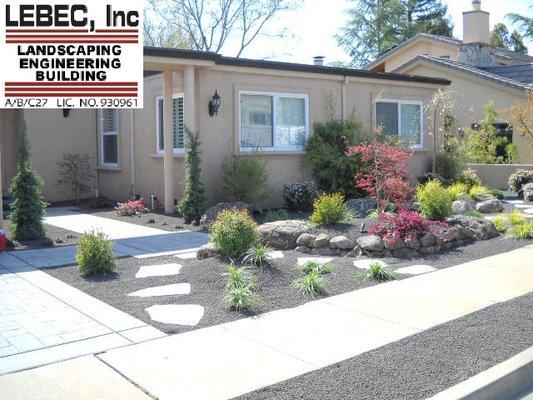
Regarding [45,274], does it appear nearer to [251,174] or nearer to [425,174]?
[251,174]

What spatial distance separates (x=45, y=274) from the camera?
7.44 meters

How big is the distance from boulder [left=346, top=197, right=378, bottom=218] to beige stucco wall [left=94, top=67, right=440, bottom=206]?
197 cm

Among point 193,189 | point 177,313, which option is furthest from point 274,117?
point 177,313

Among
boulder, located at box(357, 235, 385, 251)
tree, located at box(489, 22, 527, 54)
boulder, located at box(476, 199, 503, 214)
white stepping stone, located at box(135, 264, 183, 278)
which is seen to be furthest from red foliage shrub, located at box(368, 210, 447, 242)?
tree, located at box(489, 22, 527, 54)

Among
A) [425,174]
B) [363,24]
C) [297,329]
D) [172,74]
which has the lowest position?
[297,329]

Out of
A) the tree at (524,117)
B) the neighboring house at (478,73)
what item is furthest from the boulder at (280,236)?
the neighboring house at (478,73)

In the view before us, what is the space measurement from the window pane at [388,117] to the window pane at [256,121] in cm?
373

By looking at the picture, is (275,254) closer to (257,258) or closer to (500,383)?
(257,258)

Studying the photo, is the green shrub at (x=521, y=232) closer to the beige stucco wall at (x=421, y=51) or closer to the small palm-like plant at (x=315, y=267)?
the small palm-like plant at (x=315, y=267)

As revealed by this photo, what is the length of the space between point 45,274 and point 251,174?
5641mm

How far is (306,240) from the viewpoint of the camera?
886 cm

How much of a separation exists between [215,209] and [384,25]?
35473mm

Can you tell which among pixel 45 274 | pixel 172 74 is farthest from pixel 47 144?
pixel 45 274

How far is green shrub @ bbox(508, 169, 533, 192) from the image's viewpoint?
650 inches
